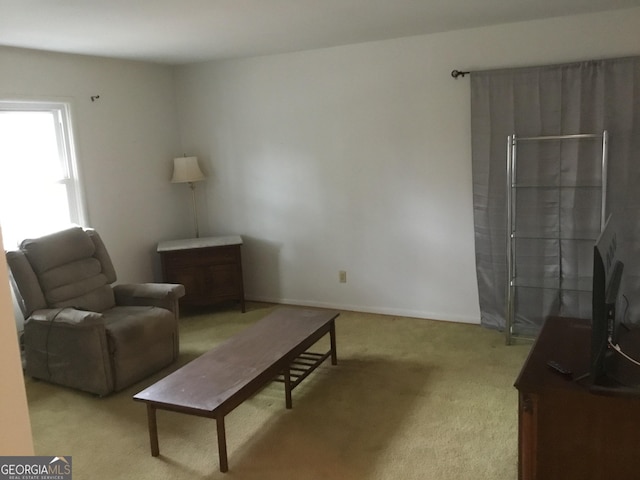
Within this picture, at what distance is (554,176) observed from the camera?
3982 millimetres

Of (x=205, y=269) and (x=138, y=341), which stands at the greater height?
(x=205, y=269)

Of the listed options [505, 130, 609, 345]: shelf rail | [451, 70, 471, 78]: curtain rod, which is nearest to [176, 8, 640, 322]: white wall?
[451, 70, 471, 78]: curtain rod

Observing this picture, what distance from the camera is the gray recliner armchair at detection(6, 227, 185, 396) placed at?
348cm

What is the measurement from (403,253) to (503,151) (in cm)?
113

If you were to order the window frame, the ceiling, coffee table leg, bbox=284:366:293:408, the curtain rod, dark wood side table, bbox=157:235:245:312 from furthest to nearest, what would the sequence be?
dark wood side table, bbox=157:235:245:312, the window frame, the curtain rod, coffee table leg, bbox=284:366:293:408, the ceiling

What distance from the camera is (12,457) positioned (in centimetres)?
98

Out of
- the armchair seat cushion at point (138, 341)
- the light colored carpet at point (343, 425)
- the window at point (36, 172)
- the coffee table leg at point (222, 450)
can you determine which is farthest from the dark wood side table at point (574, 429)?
the window at point (36, 172)

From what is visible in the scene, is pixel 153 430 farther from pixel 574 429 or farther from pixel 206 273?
pixel 206 273

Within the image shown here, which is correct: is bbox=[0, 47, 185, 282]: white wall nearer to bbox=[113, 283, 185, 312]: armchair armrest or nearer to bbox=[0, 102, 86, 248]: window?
bbox=[0, 102, 86, 248]: window

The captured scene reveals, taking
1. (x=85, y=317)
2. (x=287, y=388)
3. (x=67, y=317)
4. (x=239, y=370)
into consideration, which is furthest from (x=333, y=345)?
(x=67, y=317)

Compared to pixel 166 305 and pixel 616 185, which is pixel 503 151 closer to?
pixel 616 185

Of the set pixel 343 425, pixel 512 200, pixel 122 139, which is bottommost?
pixel 343 425

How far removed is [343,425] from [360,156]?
2328 millimetres

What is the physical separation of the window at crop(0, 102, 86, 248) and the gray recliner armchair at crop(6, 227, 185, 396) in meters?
0.37
